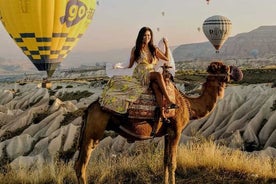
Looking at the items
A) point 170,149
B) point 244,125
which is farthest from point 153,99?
point 244,125

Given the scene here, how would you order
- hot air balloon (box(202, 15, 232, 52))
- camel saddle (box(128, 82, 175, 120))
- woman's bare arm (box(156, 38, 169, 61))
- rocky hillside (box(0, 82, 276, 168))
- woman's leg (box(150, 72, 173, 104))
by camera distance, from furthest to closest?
hot air balloon (box(202, 15, 232, 52))
rocky hillside (box(0, 82, 276, 168))
woman's bare arm (box(156, 38, 169, 61))
camel saddle (box(128, 82, 175, 120))
woman's leg (box(150, 72, 173, 104))

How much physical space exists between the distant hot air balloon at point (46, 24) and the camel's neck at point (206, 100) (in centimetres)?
2255

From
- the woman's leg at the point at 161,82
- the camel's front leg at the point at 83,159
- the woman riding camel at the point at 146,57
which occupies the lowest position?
the camel's front leg at the point at 83,159

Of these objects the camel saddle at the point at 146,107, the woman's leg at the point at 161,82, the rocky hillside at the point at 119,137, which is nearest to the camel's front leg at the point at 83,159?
the camel saddle at the point at 146,107

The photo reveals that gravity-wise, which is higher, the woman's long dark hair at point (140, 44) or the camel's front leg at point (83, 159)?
the woman's long dark hair at point (140, 44)

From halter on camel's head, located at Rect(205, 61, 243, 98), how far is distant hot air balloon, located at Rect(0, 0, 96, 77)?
22584 millimetres

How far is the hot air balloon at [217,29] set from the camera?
61497 mm

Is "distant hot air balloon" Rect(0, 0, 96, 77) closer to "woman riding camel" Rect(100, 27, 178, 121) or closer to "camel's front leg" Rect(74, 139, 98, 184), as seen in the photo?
"woman riding camel" Rect(100, 27, 178, 121)

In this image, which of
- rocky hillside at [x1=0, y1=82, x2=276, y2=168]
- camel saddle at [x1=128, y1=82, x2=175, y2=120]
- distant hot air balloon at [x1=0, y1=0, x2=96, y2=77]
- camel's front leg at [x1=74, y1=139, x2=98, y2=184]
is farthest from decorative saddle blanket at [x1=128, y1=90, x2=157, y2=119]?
distant hot air balloon at [x1=0, y1=0, x2=96, y2=77]

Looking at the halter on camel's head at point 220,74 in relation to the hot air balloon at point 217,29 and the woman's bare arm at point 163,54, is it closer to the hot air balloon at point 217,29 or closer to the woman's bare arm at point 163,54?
the woman's bare arm at point 163,54

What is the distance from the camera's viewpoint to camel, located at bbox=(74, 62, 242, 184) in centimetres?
718

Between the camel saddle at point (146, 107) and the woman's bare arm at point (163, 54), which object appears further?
the woman's bare arm at point (163, 54)

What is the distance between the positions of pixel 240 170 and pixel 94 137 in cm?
323

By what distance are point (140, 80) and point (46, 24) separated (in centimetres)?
2428
